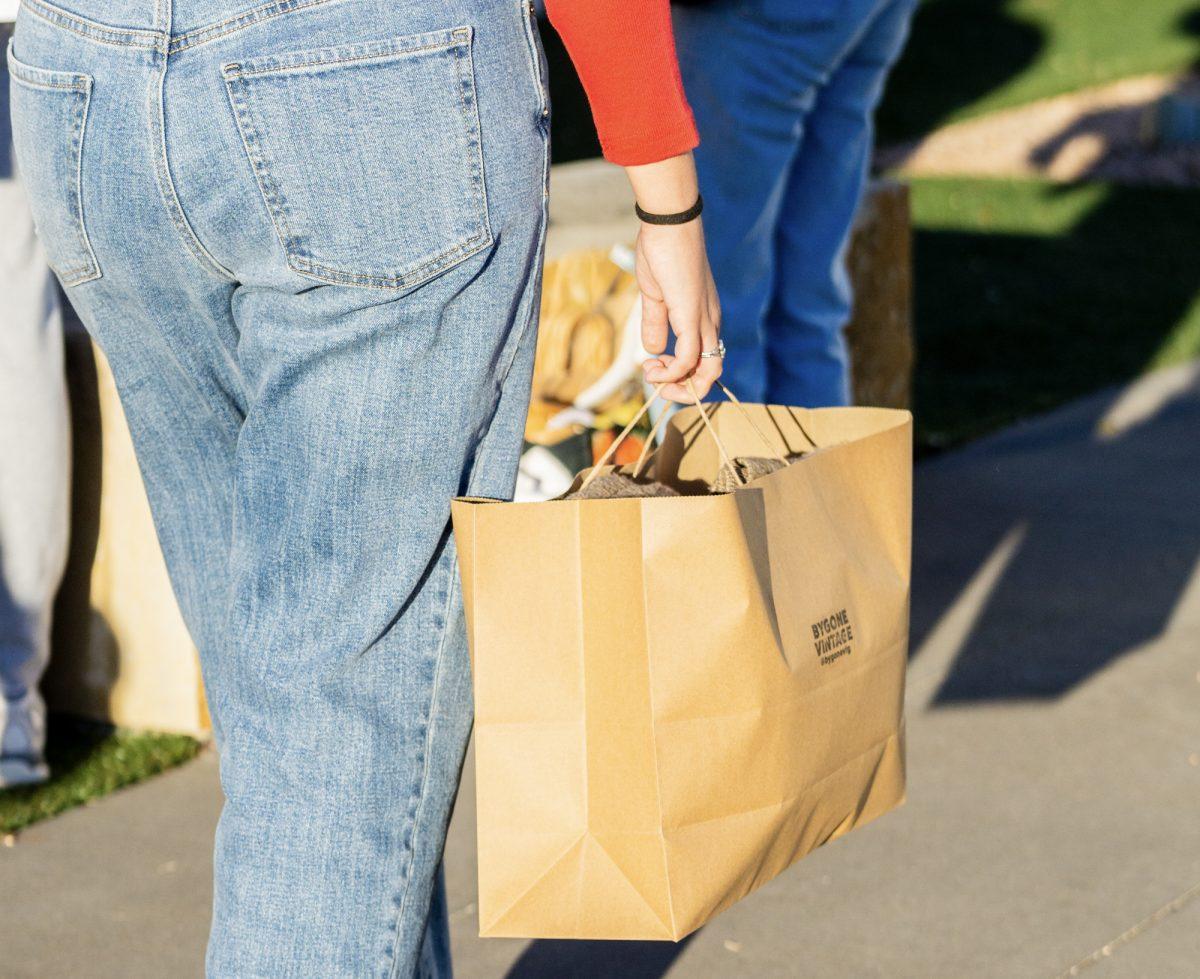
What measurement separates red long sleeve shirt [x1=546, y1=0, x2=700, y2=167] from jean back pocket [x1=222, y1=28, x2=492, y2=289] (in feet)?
0.33

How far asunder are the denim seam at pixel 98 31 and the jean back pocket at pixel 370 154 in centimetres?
7

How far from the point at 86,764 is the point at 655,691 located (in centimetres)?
207

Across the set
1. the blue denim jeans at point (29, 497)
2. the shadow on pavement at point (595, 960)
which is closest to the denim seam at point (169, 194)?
the shadow on pavement at point (595, 960)

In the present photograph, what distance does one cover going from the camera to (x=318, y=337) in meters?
1.37

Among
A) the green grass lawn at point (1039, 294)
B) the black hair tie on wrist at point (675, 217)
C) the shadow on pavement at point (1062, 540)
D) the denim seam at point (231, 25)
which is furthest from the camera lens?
the green grass lawn at point (1039, 294)

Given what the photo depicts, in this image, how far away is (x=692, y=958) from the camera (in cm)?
252

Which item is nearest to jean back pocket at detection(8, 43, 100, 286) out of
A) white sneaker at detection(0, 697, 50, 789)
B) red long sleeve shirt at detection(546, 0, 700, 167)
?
red long sleeve shirt at detection(546, 0, 700, 167)

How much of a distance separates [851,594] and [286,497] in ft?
1.94

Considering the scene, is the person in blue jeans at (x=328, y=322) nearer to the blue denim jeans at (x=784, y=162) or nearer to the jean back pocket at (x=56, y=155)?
the jean back pocket at (x=56, y=155)

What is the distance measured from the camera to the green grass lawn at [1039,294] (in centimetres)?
595

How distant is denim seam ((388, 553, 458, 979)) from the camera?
150 cm

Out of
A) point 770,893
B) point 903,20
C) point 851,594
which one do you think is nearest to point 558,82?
point 903,20

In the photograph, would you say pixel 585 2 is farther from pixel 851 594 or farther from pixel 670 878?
pixel 670 878

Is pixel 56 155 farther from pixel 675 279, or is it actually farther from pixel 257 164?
pixel 675 279
